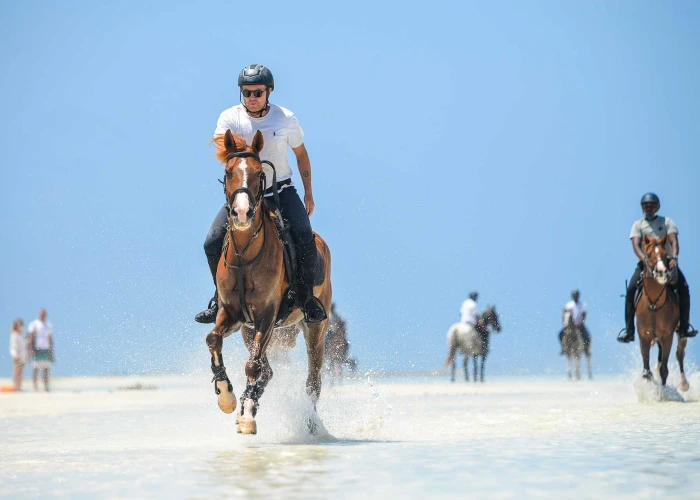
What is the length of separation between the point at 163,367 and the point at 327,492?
942cm

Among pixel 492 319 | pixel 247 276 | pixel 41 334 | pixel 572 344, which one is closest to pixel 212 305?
pixel 247 276

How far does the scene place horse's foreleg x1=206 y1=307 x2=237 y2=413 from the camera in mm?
9758

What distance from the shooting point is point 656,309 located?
1744 centimetres

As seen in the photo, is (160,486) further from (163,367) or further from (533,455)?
(163,367)

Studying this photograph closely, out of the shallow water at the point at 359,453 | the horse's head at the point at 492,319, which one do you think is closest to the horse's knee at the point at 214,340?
the shallow water at the point at 359,453

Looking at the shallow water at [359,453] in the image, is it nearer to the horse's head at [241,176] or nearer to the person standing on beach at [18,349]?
the horse's head at [241,176]

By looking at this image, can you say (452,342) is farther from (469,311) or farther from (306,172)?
(306,172)

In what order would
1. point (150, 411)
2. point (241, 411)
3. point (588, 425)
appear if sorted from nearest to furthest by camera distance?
point (241, 411)
point (588, 425)
point (150, 411)

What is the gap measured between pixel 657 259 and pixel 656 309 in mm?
824

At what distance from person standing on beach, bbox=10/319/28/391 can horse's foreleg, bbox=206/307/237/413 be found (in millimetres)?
23591

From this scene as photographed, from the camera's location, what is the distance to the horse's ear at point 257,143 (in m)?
10.1

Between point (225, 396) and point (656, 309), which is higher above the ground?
point (656, 309)

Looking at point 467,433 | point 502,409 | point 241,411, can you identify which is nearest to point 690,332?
point 502,409

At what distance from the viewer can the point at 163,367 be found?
15812mm
